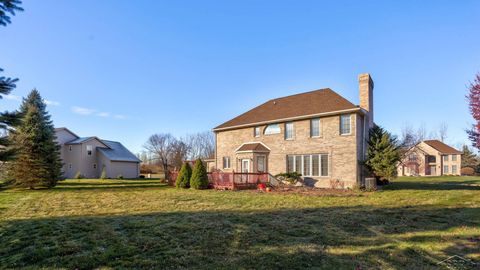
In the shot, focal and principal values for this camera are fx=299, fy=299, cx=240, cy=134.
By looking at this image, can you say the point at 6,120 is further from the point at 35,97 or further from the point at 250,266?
the point at 35,97

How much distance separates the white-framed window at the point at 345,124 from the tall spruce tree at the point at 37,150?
70.8 ft

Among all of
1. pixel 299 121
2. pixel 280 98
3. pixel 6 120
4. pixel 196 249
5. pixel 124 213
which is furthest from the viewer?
pixel 280 98

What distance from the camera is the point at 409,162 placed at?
53.3m

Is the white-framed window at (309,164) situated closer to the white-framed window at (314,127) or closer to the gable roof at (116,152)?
the white-framed window at (314,127)

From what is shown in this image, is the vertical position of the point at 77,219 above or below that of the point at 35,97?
below

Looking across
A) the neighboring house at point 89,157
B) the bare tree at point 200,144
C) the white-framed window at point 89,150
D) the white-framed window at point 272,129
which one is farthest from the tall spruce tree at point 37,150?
the bare tree at point 200,144

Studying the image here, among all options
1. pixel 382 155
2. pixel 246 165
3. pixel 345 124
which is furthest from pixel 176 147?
pixel 382 155

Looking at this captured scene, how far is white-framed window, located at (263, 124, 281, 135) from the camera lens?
23.7m

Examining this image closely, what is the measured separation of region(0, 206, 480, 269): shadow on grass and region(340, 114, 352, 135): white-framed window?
397 inches

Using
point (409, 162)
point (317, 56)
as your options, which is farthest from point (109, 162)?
point (409, 162)

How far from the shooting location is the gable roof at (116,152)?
41.1 metres

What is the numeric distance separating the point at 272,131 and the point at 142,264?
1984 centimetres

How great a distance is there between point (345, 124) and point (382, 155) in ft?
9.74

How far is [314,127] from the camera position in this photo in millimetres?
→ 21484
